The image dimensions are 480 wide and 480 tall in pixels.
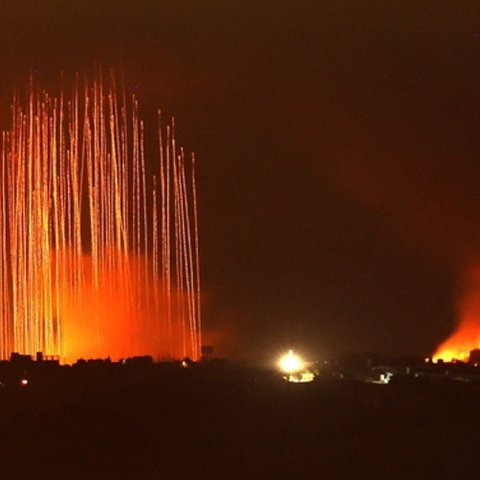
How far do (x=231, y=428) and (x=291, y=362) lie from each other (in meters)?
23.9

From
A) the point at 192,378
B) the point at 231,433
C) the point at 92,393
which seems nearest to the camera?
the point at 231,433

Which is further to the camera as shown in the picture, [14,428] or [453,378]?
[453,378]

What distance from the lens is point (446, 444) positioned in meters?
19.6

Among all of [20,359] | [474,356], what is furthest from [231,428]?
[474,356]

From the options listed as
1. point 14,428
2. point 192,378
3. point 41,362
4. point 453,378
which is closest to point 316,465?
point 14,428

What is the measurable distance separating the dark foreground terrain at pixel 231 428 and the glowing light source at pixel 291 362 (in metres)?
6.70

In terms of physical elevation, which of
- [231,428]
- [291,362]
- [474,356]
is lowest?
[231,428]

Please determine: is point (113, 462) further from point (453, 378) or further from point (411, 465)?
point (453, 378)

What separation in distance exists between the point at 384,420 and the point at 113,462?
8.84 m

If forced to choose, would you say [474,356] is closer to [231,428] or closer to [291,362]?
[291,362]

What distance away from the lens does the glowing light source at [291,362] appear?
4350 centimetres

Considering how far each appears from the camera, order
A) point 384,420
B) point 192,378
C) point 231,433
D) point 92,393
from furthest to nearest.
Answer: point 192,378, point 92,393, point 384,420, point 231,433

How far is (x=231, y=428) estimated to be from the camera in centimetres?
2239

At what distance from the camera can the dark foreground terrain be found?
54.0 feet
